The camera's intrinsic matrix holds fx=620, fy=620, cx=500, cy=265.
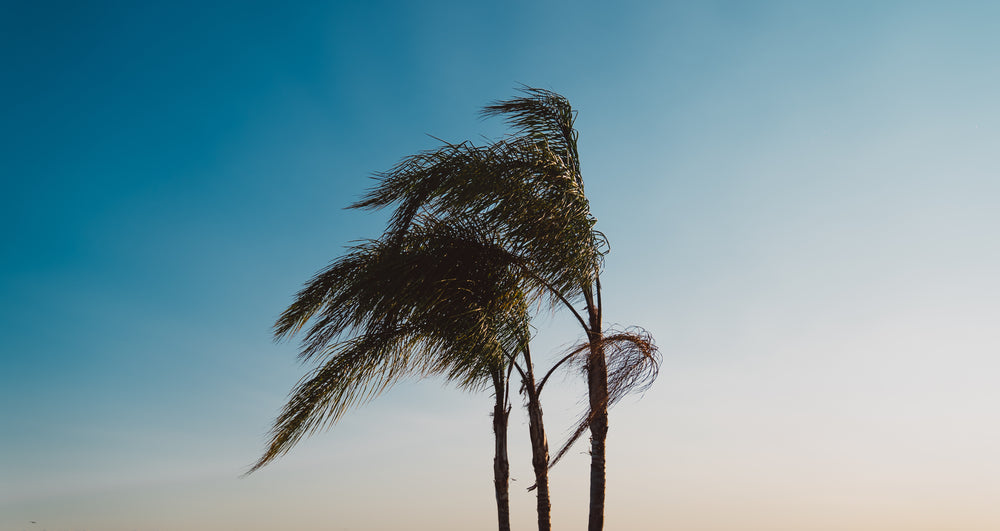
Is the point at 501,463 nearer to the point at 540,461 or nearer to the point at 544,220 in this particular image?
the point at 540,461

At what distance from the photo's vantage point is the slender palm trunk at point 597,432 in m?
7.73

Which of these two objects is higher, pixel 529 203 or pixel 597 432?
pixel 529 203

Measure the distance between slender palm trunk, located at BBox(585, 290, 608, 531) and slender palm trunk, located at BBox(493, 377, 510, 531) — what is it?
A: 1727 millimetres

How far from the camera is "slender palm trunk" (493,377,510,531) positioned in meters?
9.16

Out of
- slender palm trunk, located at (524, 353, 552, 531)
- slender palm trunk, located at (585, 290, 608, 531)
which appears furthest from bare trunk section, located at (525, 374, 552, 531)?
slender palm trunk, located at (585, 290, 608, 531)

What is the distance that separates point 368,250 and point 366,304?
4.44 feet

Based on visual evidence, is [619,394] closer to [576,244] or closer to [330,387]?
[576,244]

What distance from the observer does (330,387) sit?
23.3 feet

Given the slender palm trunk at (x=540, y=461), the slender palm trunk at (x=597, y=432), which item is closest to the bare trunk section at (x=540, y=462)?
the slender palm trunk at (x=540, y=461)

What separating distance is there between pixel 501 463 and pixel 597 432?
2.03m

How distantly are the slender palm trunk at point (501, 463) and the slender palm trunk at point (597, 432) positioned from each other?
5.67 feet

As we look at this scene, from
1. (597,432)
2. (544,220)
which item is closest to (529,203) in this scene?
(544,220)

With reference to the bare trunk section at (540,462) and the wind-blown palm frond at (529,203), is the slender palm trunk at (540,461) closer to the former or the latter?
the bare trunk section at (540,462)

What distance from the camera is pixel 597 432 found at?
25.6 ft
